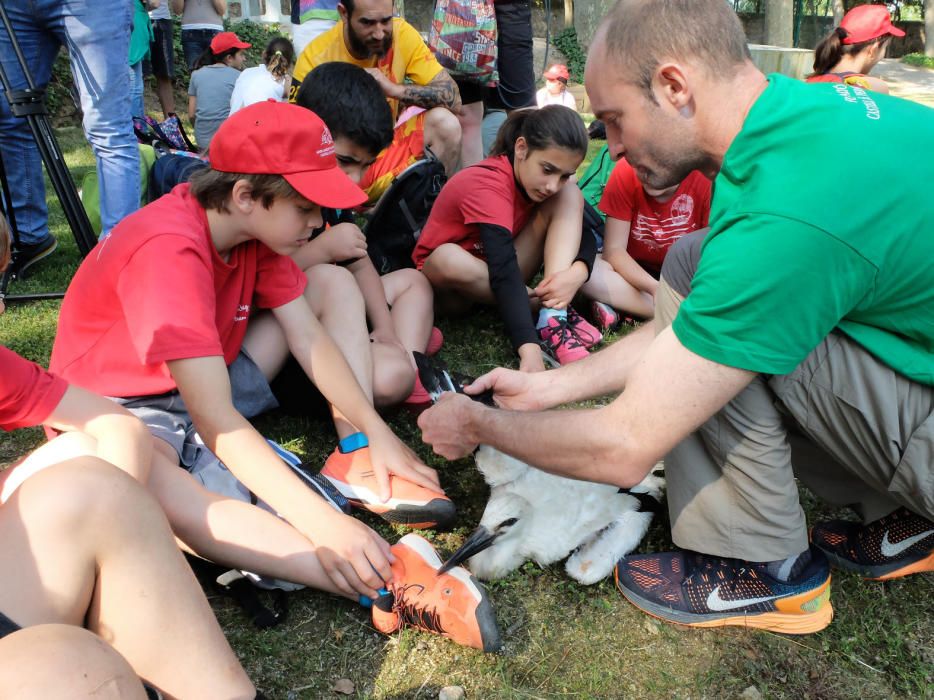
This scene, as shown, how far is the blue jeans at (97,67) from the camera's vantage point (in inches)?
135

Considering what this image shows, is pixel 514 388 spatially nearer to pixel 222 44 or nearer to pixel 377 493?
pixel 377 493

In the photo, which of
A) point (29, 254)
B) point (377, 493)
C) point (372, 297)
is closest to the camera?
point (377, 493)

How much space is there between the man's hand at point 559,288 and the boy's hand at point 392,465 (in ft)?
4.51

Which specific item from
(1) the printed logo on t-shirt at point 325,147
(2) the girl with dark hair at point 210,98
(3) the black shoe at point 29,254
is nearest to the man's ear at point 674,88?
(1) the printed logo on t-shirt at point 325,147

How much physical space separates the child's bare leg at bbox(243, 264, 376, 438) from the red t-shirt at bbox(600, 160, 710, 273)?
5.10ft

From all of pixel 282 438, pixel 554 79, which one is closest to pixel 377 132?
pixel 282 438

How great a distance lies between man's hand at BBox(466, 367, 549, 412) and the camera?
7.36 ft

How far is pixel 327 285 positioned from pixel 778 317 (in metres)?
1.52

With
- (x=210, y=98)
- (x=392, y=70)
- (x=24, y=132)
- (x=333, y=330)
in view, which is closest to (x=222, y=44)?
(x=210, y=98)

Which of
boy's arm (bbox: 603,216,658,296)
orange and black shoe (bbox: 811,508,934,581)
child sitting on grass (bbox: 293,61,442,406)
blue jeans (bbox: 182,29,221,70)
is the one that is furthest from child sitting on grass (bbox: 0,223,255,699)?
blue jeans (bbox: 182,29,221,70)

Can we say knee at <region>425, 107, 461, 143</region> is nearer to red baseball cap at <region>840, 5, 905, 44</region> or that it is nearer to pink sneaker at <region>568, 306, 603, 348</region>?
pink sneaker at <region>568, 306, 603, 348</region>

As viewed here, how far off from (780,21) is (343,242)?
16960mm

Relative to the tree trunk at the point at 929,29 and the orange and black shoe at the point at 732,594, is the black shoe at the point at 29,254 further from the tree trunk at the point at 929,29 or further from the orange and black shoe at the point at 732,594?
the tree trunk at the point at 929,29

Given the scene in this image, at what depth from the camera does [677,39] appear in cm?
157
